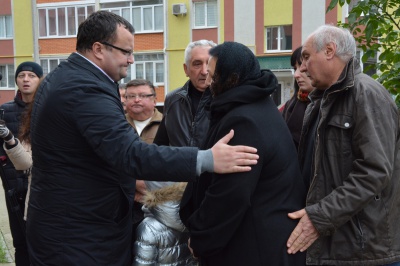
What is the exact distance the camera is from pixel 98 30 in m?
2.46

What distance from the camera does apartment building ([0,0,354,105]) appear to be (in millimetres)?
22734

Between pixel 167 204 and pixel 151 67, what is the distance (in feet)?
78.6

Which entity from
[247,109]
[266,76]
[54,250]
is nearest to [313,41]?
[266,76]

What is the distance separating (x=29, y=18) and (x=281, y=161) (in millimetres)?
28379

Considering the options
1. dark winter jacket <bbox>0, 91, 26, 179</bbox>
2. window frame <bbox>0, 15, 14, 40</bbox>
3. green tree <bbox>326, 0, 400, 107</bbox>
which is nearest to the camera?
green tree <bbox>326, 0, 400, 107</bbox>

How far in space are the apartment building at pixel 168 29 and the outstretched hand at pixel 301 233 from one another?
1993cm

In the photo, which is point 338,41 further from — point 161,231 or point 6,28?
point 6,28

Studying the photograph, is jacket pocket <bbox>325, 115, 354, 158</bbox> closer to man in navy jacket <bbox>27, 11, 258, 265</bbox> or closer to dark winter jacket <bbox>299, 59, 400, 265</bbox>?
dark winter jacket <bbox>299, 59, 400, 265</bbox>

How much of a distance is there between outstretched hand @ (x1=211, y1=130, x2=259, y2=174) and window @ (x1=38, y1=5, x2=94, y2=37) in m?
27.3

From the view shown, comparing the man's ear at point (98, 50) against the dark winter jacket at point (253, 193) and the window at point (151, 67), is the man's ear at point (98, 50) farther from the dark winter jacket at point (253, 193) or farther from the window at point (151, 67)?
the window at point (151, 67)

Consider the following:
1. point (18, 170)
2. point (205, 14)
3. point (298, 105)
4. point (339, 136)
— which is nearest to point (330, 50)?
point (339, 136)

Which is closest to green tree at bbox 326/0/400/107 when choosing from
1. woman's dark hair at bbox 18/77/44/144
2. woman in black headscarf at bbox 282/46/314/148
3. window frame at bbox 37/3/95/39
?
woman in black headscarf at bbox 282/46/314/148

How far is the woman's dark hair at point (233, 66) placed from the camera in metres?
2.23

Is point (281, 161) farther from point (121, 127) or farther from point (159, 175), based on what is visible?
point (121, 127)
